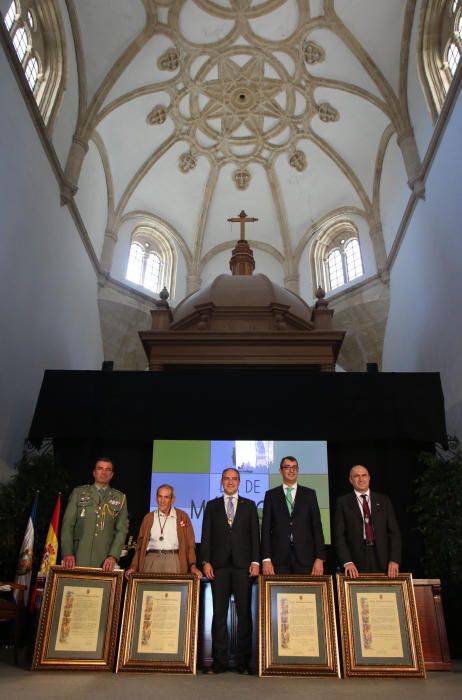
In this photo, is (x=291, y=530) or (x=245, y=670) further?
(x=291, y=530)

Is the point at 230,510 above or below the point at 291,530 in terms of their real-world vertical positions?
above

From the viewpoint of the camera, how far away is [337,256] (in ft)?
52.1

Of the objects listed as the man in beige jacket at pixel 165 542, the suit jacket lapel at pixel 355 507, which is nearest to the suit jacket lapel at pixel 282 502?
the suit jacket lapel at pixel 355 507

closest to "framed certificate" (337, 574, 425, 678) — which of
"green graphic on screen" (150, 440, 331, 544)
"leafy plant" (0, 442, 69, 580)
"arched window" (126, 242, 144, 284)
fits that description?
"green graphic on screen" (150, 440, 331, 544)

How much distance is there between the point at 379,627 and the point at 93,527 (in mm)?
2527

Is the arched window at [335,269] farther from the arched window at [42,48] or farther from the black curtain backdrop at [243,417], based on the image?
the arched window at [42,48]

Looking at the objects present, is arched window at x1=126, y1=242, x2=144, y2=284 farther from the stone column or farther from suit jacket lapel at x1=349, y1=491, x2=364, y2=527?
suit jacket lapel at x1=349, y1=491, x2=364, y2=527

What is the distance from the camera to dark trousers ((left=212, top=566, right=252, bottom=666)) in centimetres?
436

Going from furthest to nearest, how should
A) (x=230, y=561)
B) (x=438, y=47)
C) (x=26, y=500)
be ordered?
(x=438, y=47), (x=26, y=500), (x=230, y=561)

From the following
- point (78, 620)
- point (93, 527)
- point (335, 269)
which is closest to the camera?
point (78, 620)

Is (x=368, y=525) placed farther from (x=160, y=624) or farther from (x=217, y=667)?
(x=160, y=624)

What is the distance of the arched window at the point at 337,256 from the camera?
15.1 meters

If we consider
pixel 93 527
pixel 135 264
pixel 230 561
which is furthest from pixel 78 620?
pixel 135 264

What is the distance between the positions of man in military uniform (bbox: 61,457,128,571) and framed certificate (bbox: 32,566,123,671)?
530 millimetres
